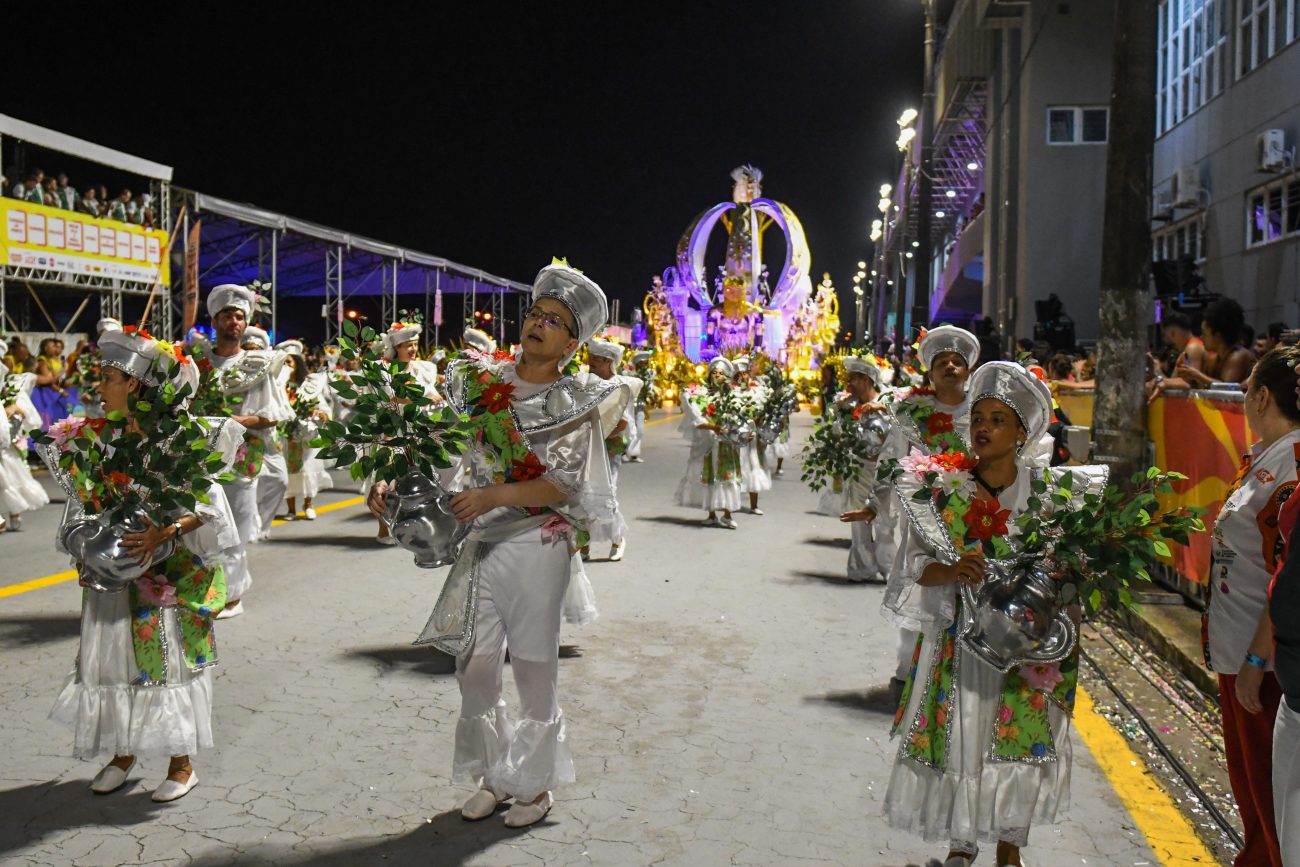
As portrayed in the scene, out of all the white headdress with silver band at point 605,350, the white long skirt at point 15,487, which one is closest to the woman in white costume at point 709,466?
the white headdress with silver band at point 605,350

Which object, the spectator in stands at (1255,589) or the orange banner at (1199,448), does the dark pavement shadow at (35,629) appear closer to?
the spectator in stands at (1255,589)

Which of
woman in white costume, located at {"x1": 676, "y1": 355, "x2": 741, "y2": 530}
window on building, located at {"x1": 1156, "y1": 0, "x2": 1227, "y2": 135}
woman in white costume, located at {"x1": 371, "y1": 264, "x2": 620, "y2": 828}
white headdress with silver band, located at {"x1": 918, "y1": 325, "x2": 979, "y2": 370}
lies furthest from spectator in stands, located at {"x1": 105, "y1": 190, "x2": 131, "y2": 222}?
woman in white costume, located at {"x1": 371, "y1": 264, "x2": 620, "y2": 828}

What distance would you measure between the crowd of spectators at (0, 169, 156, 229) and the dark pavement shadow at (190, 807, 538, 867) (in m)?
17.2

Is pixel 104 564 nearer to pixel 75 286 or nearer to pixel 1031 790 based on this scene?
pixel 1031 790

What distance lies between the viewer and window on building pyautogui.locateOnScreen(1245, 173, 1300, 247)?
17734mm

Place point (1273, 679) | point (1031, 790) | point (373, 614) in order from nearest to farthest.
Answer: point (1273, 679), point (1031, 790), point (373, 614)

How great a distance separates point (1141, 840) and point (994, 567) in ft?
4.62

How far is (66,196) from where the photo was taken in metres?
19.9

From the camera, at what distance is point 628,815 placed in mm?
4867

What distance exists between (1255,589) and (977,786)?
3.65ft

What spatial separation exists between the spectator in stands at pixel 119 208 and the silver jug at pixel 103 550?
1839cm

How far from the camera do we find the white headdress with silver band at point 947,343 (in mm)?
7090

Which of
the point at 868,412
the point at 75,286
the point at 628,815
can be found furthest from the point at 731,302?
the point at 628,815

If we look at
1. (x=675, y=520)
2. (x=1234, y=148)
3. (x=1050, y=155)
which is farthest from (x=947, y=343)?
(x=1050, y=155)
